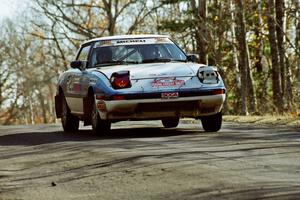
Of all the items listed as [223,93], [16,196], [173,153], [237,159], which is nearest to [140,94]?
[223,93]

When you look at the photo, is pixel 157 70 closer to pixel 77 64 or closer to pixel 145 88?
pixel 145 88

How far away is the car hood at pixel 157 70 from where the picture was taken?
12328 mm

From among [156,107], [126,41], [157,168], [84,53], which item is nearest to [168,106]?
[156,107]

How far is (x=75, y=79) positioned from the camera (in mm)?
14078

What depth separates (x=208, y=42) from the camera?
31.6 metres

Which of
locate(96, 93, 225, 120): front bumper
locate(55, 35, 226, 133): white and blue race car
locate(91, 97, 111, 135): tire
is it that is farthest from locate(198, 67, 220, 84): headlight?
locate(91, 97, 111, 135): tire

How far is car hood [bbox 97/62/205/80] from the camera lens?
40.4 feet

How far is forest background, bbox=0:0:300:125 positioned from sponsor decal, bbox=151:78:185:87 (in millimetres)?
6522

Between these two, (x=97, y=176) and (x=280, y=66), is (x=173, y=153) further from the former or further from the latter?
(x=280, y=66)

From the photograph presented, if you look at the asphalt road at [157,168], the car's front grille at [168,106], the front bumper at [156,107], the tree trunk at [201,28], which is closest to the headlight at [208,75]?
the front bumper at [156,107]

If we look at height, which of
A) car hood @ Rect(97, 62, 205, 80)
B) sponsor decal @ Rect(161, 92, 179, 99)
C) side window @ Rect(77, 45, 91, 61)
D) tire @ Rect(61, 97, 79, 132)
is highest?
side window @ Rect(77, 45, 91, 61)

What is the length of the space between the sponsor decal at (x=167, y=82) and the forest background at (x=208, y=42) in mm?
6522

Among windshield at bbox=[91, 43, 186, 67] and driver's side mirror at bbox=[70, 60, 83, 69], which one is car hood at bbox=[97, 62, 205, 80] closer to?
windshield at bbox=[91, 43, 186, 67]

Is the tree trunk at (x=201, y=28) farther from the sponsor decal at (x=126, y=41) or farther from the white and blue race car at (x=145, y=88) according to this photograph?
the white and blue race car at (x=145, y=88)
